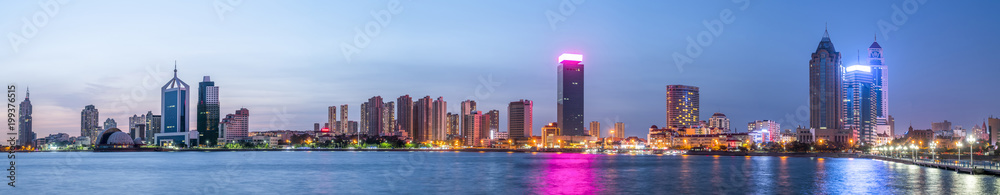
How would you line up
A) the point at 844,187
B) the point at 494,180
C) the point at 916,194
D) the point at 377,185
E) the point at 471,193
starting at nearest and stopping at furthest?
the point at 916,194, the point at 471,193, the point at 844,187, the point at 377,185, the point at 494,180

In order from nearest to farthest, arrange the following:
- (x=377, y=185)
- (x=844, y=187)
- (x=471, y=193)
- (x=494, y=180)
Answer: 1. (x=471, y=193)
2. (x=844, y=187)
3. (x=377, y=185)
4. (x=494, y=180)

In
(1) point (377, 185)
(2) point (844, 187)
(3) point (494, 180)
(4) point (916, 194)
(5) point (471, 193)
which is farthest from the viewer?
(3) point (494, 180)

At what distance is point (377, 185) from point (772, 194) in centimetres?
3272

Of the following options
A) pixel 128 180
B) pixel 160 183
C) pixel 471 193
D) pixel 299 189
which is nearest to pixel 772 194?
pixel 471 193

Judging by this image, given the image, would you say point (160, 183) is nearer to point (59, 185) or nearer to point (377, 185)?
point (59, 185)

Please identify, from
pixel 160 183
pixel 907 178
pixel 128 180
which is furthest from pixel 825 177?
pixel 128 180

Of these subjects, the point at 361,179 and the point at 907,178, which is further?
the point at 361,179

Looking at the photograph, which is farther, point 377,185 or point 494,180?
point 494,180

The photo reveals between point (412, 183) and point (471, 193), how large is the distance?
11.6 m

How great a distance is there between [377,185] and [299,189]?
7.40 m

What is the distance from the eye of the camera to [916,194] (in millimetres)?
54906

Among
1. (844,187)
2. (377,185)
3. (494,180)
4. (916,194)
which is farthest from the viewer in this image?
(494,180)

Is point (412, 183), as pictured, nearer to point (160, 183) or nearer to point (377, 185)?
point (377, 185)

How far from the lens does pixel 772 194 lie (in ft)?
190
